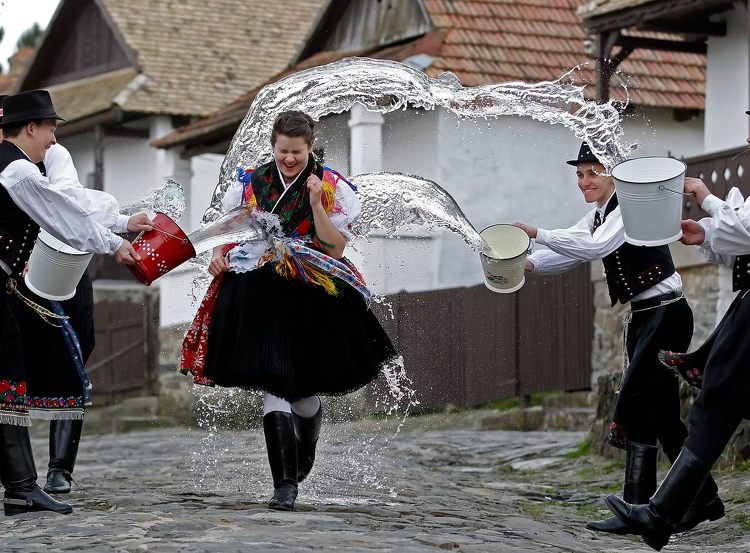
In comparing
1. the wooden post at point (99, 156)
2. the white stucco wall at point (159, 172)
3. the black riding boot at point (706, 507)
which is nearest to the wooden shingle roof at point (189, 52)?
the wooden post at point (99, 156)

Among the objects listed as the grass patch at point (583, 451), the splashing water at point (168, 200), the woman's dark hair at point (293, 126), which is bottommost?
the grass patch at point (583, 451)

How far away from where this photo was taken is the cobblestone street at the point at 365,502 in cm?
509

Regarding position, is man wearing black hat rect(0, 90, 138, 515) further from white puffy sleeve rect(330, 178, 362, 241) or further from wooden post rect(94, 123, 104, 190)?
wooden post rect(94, 123, 104, 190)

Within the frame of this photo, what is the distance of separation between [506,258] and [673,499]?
1568 millimetres

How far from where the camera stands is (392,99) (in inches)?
304

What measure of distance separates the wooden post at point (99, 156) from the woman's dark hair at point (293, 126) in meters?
17.1

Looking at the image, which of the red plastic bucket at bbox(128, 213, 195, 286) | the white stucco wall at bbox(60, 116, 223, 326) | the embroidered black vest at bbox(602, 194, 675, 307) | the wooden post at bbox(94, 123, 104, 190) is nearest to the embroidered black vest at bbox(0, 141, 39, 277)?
the red plastic bucket at bbox(128, 213, 195, 286)

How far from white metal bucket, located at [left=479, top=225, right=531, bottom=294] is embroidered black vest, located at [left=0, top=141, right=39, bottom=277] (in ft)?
6.99

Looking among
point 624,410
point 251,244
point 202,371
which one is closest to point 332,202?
point 251,244

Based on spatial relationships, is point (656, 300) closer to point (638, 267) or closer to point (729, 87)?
point (638, 267)

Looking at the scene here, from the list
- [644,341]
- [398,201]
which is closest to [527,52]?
[398,201]

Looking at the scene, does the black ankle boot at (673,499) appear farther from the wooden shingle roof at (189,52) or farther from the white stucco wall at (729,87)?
the wooden shingle roof at (189,52)

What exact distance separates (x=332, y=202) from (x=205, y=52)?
59.6ft

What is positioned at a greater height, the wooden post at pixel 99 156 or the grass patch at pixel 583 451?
the wooden post at pixel 99 156
